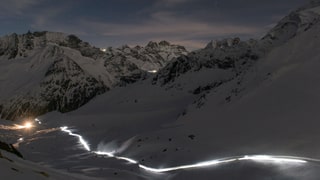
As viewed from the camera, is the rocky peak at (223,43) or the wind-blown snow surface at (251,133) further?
the rocky peak at (223,43)

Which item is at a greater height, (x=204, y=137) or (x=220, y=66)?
(x=220, y=66)

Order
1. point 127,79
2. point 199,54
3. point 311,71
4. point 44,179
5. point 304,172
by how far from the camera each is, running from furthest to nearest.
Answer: point 127,79
point 199,54
point 311,71
point 304,172
point 44,179

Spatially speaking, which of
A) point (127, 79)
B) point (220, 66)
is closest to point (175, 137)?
point (220, 66)

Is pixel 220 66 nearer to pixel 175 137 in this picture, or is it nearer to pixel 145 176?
pixel 175 137

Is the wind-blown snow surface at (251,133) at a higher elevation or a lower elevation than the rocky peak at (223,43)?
lower

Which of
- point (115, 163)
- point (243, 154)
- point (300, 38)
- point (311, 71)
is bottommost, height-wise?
point (115, 163)

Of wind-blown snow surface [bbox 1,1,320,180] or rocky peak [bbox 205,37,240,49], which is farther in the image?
rocky peak [bbox 205,37,240,49]

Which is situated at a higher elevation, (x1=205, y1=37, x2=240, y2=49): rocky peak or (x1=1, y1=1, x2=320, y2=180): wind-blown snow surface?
(x1=205, y1=37, x2=240, y2=49): rocky peak

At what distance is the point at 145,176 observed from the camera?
27375 millimetres

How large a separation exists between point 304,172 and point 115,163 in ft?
62.1

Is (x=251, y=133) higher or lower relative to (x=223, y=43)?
lower

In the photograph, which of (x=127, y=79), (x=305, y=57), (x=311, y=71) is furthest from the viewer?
(x=127, y=79)

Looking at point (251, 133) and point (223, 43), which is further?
point (223, 43)

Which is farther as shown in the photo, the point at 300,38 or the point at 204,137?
the point at 300,38
